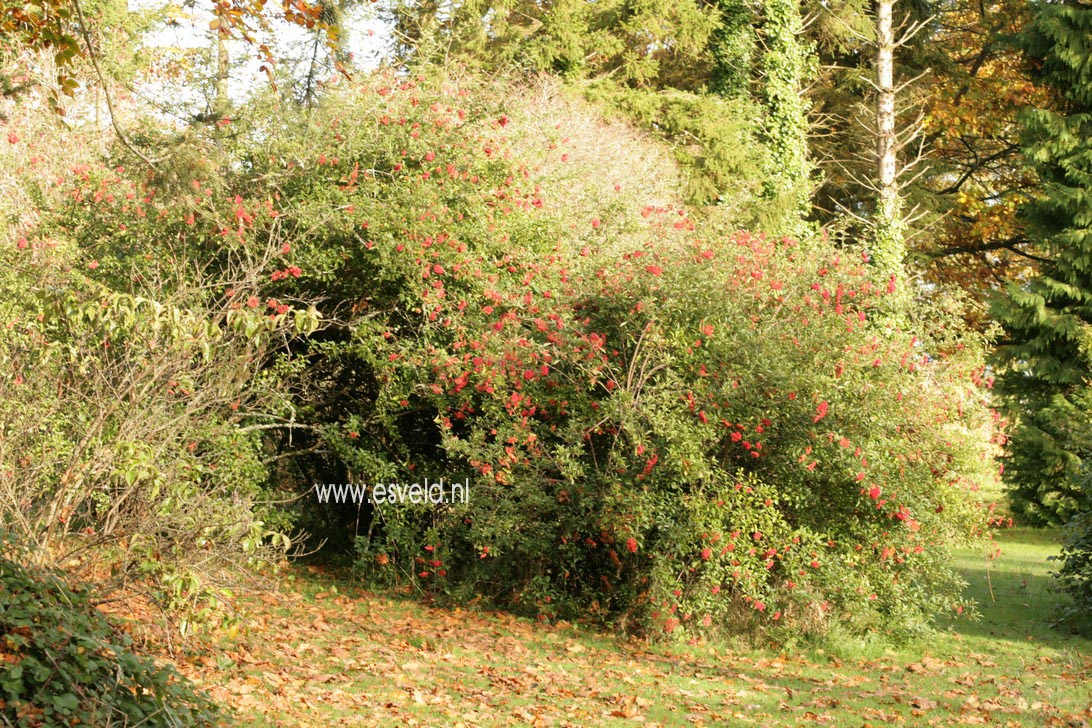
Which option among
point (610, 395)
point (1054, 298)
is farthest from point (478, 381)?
point (1054, 298)

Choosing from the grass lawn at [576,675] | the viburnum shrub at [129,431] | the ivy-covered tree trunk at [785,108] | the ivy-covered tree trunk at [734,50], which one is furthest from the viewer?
the ivy-covered tree trunk at [734,50]

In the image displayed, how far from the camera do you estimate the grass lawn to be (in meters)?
6.66

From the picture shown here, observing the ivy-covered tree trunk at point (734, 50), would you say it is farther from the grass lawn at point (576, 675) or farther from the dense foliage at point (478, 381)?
the grass lawn at point (576, 675)

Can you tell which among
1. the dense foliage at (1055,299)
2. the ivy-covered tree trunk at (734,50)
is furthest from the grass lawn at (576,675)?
the ivy-covered tree trunk at (734,50)

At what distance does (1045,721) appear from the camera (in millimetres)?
6988

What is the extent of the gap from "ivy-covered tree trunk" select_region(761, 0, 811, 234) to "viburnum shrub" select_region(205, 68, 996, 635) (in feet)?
36.3

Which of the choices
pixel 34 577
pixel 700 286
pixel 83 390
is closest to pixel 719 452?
pixel 700 286

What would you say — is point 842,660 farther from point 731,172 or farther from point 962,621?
point 731,172

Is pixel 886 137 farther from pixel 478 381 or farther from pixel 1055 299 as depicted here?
pixel 478 381

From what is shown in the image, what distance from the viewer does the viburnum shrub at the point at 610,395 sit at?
357 inches

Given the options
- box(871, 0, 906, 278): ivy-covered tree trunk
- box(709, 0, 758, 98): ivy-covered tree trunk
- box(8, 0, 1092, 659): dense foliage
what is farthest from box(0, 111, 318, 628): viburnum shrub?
box(709, 0, 758, 98): ivy-covered tree trunk

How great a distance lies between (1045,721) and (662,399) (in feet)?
12.1

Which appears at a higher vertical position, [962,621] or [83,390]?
[83,390]

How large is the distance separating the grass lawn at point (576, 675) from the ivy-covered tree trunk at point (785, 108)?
12.6m
